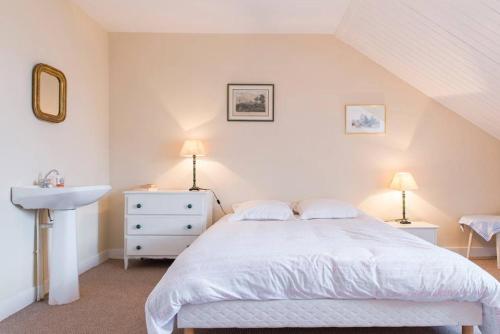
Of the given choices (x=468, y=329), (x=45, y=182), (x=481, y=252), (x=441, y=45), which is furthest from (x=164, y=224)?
(x=481, y=252)

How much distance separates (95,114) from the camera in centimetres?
342

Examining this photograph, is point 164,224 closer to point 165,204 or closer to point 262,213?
point 165,204

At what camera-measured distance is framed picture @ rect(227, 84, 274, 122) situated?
3.65 meters

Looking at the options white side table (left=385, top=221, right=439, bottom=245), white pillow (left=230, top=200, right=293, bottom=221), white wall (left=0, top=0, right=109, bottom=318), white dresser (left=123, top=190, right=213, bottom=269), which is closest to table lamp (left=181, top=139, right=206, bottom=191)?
white dresser (left=123, top=190, right=213, bottom=269)

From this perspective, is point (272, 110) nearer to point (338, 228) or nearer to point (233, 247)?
point (338, 228)

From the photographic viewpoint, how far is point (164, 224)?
10.5 feet

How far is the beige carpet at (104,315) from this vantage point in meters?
2.00

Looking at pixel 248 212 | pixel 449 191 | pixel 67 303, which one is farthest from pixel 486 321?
pixel 67 303

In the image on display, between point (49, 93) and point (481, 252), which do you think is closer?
point (49, 93)

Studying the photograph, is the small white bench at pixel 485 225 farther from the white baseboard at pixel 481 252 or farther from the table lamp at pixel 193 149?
the table lamp at pixel 193 149

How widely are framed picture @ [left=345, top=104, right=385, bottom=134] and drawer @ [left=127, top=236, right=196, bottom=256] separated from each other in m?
2.00

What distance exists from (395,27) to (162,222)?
8.83 ft

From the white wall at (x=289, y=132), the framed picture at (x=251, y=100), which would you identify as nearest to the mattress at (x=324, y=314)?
the white wall at (x=289, y=132)

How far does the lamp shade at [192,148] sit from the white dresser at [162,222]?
0.41 metres
